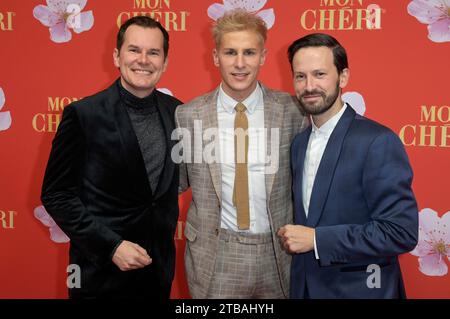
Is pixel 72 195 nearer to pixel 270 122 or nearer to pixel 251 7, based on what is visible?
pixel 270 122

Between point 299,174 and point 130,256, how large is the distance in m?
0.83

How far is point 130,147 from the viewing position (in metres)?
2.12

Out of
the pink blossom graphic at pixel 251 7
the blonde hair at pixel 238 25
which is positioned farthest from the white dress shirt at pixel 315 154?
the pink blossom graphic at pixel 251 7

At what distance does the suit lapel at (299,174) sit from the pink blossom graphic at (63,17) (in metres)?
1.77

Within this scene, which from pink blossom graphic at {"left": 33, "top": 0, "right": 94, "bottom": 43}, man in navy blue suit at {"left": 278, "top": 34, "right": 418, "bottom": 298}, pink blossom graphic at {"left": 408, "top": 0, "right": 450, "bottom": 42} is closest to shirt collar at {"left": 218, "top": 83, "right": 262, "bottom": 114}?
man in navy blue suit at {"left": 278, "top": 34, "right": 418, "bottom": 298}

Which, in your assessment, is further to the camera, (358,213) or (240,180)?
(240,180)

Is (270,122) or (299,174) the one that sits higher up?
(270,122)

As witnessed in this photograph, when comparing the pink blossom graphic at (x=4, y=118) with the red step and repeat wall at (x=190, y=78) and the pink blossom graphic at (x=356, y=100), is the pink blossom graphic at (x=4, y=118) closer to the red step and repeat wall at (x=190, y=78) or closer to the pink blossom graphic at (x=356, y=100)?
the red step and repeat wall at (x=190, y=78)

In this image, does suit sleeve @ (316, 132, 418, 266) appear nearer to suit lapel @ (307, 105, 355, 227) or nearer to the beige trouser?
suit lapel @ (307, 105, 355, 227)

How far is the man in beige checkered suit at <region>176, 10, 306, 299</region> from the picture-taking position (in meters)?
2.16

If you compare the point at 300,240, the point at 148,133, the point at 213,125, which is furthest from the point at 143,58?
the point at 300,240

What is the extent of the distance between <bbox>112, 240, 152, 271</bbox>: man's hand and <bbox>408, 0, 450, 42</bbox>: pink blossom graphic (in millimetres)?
2068

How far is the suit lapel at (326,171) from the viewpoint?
6.17 ft

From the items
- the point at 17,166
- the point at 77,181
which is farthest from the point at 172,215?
the point at 17,166
